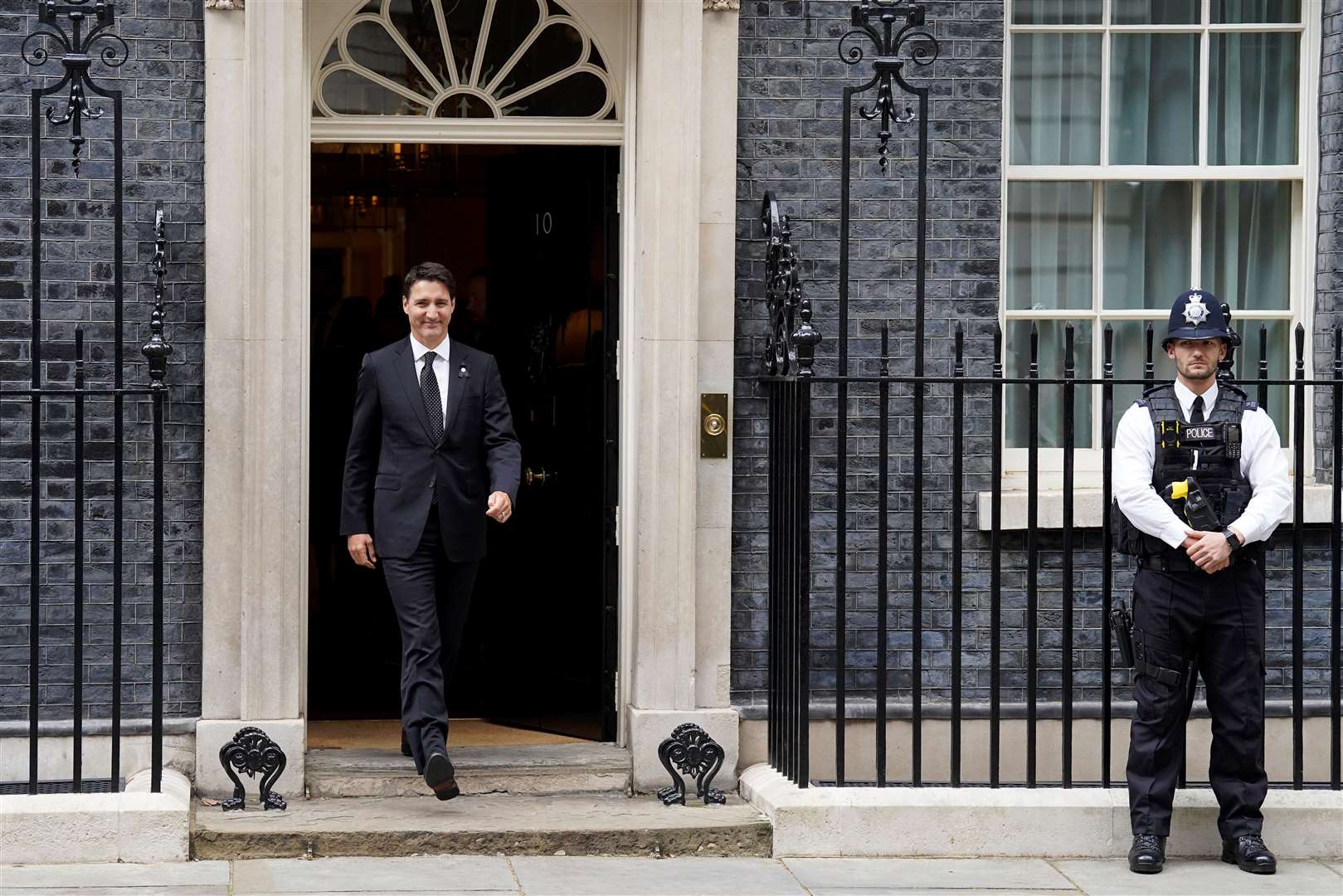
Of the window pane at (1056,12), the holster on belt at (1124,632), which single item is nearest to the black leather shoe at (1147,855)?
the holster on belt at (1124,632)

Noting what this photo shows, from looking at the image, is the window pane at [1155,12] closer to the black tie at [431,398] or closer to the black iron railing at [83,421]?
the black tie at [431,398]

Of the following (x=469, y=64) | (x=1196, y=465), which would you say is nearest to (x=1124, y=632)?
(x=1196, y=465)

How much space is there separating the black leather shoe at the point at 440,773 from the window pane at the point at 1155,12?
418cm

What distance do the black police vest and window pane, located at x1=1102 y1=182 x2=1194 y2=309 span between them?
167 cm

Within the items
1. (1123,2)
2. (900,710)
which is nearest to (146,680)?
(900,710)

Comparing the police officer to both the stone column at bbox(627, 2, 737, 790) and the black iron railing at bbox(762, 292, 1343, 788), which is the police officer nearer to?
the black iron railing at bbox(762, 292, 1343, 788)

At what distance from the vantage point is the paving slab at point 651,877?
6.01 m

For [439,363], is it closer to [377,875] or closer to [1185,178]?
[377,875]

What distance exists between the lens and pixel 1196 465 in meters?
6.13

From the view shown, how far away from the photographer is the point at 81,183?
22.8 ft

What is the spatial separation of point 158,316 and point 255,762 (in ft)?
5.65

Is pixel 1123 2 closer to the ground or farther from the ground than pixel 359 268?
farther from the ground

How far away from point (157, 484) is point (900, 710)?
3.07 meters

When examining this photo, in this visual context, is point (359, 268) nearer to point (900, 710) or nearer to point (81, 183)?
point (81, 183)
